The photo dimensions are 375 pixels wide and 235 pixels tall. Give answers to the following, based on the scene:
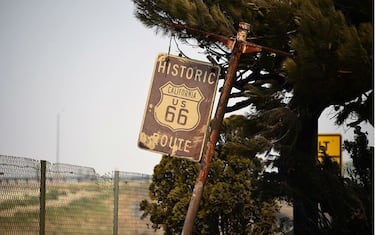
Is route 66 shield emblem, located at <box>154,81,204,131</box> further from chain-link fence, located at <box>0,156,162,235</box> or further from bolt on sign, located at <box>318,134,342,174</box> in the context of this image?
bolt on sign, located at <box>318,134,342,174</box>

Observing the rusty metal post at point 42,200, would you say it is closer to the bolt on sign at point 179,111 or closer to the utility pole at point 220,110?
the utility pole at point 220,110

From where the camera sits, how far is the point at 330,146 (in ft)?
37.1

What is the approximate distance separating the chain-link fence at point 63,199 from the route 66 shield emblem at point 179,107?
2.69m

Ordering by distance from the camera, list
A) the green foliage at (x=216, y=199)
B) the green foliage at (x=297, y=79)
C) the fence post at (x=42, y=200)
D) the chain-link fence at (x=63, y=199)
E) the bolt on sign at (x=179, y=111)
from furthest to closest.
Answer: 1. the green foliage at (x=216, y=199)
2. the fence post at (x=42, y=200)
3. the chain-link fence at (x=63, y=199)
4. the green foliage at (x=297, y=79)
5. the bolt on sign at (x=179, y=111)

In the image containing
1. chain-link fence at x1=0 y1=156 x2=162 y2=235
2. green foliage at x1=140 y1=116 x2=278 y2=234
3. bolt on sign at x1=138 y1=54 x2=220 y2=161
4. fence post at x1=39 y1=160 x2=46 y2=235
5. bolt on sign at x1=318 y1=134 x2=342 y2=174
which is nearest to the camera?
bolt on sign at x1=138 y1=54 x2=220 y2=161

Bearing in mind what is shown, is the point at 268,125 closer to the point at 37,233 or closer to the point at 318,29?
the point at 318,29

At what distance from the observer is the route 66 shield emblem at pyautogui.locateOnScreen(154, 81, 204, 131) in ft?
24.2

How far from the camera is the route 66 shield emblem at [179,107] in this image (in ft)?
24.2

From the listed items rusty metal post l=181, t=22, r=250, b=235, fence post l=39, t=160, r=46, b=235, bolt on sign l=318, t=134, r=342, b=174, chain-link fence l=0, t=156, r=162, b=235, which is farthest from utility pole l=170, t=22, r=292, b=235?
bolt on sign l=318, t=134, r=342, b=174


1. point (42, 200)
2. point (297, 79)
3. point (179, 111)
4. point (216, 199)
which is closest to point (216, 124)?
point (179, 111)

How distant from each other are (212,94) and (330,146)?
14.2 feet

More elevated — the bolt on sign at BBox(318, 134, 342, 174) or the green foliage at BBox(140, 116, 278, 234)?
the bolt on sign at BBox(318, 134, 342, 174)

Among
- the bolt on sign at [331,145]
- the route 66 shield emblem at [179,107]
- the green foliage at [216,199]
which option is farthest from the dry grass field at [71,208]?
the bolt on sign at [331,145]

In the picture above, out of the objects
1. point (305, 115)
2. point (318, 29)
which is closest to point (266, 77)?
point (305, 115)
